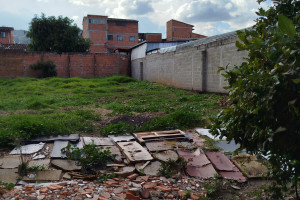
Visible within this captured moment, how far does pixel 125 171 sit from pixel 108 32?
35.7 metres

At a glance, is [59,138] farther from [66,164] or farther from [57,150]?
[66,164]

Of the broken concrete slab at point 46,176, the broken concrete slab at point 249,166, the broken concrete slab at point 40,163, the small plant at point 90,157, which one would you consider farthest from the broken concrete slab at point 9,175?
the broken concrete slab at point 249,166

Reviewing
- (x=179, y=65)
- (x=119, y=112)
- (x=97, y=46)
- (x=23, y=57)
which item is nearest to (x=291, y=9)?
(x=119, y=112)

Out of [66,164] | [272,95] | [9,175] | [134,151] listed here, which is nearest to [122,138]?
[134,151]

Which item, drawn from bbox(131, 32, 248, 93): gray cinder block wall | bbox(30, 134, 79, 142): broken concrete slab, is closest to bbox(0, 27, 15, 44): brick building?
bbox(131, 32, 248, 93): gray cinder block wall

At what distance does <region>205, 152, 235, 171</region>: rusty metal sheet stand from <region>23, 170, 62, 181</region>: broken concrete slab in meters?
2.29

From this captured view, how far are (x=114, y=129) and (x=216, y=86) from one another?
6.40m

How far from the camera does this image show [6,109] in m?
7.91

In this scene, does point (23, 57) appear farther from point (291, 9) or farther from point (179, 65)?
point (291, 9)

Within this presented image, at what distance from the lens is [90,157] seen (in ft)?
12.5

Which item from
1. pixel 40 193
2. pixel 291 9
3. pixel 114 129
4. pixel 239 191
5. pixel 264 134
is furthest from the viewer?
pixel 114 129

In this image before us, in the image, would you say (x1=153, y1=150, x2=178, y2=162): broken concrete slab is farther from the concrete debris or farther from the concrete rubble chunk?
the concrete rubble chunk

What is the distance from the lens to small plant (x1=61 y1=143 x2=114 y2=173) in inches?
148

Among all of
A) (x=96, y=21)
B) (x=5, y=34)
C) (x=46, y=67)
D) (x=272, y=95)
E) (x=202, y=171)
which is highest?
(x=96, y=21)
